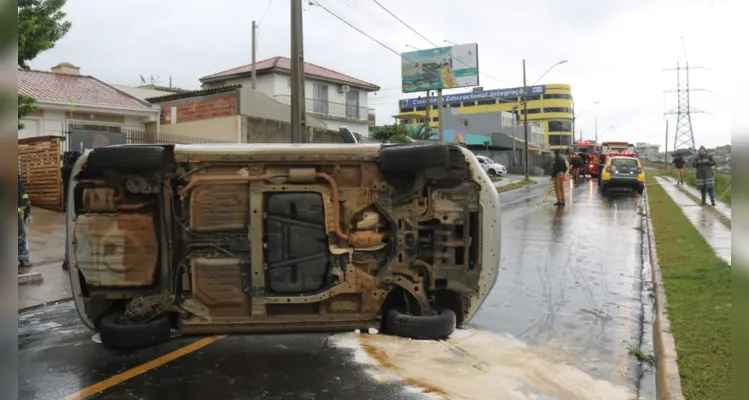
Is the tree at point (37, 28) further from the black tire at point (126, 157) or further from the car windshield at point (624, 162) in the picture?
the car windshield at point (624, 162)

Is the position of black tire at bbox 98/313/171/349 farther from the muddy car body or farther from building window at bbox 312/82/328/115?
building window at bbox 312/82/328/115

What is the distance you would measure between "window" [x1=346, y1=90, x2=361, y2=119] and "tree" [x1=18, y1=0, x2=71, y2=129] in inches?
1262

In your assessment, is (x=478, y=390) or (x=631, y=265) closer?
(x=478, y=390)

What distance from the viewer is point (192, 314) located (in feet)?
15.3

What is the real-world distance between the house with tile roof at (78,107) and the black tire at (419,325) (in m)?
16.2

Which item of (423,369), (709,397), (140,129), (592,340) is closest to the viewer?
(709,397)

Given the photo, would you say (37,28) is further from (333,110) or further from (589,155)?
(589,155)

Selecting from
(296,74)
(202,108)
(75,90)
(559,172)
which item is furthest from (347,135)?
(75,90)

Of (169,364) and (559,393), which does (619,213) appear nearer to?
(559,393)

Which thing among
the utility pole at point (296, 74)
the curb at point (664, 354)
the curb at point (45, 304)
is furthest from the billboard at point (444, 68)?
the curb at point (45, 304)

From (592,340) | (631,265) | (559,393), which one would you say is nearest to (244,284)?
(559,393)

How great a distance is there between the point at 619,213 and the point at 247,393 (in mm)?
15377

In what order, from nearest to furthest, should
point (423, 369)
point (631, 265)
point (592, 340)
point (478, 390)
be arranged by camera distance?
point (478, 390) → point (423, 369) → point (592, 340) → point (631, 265)

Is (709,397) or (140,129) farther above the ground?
(140,129)
